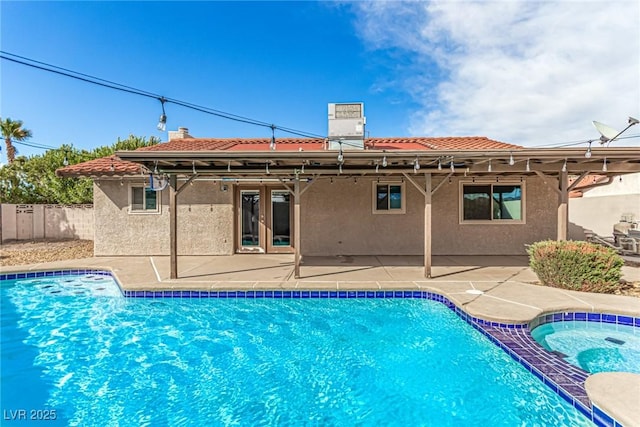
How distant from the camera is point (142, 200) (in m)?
11.2

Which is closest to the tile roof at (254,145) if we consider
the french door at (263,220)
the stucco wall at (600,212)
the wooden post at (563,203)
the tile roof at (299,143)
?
the tile roof at (299,143)

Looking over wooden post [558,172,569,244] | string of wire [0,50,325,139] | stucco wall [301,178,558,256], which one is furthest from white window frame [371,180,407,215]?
wooden post [558,172,569,244]

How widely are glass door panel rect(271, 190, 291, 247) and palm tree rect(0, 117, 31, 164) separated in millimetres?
21878

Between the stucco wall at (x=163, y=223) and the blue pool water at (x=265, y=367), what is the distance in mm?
4792

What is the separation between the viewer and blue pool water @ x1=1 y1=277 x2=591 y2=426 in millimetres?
3252

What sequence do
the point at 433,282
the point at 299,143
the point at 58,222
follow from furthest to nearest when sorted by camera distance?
the point at 58,222 → the point at 299,143 → the point at 433,282

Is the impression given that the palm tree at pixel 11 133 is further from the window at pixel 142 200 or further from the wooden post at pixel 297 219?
the wooden post at pixel 297 219

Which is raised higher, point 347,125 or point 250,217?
point 347,125

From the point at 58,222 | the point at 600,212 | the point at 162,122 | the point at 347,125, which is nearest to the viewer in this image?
the point at 162,122

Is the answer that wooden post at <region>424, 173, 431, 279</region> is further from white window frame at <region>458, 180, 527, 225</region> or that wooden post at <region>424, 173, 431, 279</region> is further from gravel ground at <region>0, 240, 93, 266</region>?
gravel ground at <region>0, 240, 93, 266</region>

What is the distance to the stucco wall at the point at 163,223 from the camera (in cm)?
1109

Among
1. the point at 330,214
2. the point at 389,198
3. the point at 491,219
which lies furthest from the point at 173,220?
Answer: the point at 491,219

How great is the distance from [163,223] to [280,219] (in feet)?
14.1

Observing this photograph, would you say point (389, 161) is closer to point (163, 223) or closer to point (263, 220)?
point (263, 220)
